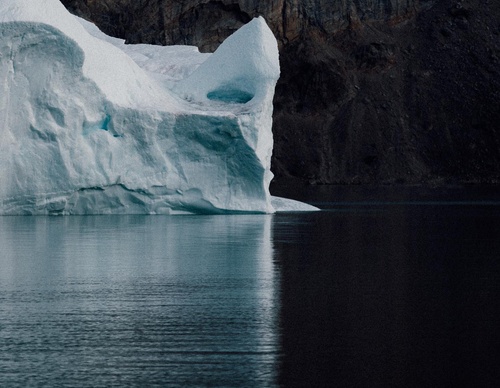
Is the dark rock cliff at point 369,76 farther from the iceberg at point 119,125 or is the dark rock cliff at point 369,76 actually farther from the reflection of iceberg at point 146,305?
the reflection of iceberg at point 146,305

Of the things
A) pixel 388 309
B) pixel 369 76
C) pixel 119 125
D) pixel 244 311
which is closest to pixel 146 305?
pixel 244 311

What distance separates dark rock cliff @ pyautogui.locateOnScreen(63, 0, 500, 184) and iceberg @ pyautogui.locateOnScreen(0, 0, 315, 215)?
4636 cm

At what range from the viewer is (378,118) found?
75.8 metres

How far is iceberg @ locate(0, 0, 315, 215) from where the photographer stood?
75.0ft

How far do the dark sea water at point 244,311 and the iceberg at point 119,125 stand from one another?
3.72m

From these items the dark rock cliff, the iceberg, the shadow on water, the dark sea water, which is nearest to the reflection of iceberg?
the dark sea water

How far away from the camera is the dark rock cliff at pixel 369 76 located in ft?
241

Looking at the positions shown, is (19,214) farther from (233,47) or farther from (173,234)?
(233,47)

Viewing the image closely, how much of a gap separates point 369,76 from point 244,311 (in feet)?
233

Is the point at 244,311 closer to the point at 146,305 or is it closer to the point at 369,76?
the point at 146,305

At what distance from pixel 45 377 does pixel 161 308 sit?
3.04m

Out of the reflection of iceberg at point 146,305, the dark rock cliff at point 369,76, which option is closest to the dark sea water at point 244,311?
the reflection of iceberg at point 146,305

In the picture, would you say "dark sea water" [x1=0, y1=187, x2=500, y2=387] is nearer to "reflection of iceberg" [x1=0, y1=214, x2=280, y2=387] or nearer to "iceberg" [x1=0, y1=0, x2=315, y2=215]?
"reflection of iceberg" [x1=0, y1=214, x2=280, y2=387]

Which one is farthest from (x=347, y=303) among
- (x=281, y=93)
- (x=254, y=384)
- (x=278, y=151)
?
(x=281, y=93)
